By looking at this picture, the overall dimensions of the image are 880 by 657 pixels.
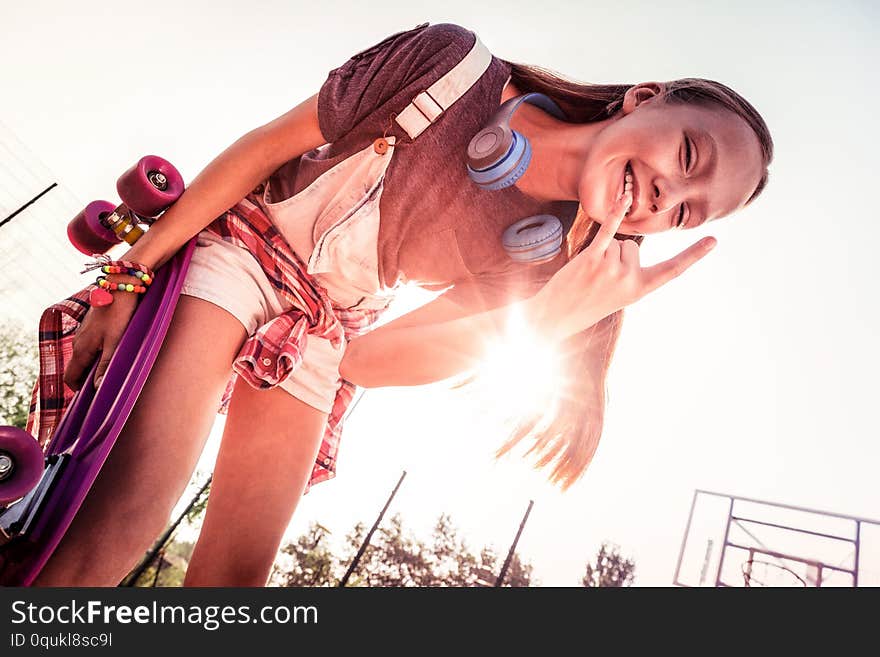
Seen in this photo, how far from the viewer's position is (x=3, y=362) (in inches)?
582

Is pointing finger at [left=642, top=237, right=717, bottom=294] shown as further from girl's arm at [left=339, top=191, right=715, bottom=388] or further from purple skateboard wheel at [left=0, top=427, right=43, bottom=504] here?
purple skateboard wheel at [left=0, top=427, right=43, bottom=504]

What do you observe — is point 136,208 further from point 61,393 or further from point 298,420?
point 298,420

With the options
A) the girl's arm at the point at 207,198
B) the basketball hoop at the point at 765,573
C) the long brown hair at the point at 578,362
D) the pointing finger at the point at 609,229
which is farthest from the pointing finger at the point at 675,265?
the basketball hoop at the point at 765,573

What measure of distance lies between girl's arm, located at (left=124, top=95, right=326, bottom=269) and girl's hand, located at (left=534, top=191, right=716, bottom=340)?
65 centimetres

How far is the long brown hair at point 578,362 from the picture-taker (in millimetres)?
1520

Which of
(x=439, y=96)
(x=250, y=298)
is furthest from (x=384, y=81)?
(x=250, y=298)

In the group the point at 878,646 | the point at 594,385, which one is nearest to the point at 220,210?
the point at 594,385

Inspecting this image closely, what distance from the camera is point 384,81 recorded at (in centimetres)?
124

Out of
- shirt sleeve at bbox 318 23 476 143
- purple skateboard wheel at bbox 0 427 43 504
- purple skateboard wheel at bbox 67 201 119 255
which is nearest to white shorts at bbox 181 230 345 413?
purple skateboard wheel at bbox 67 201 119 255

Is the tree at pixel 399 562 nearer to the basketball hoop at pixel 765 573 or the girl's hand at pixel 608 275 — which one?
the basketball hoop at pixel 765 573

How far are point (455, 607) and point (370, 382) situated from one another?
0.64 meters

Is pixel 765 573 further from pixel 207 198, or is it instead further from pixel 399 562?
pixel 399 562

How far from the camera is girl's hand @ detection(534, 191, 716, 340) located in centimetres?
111

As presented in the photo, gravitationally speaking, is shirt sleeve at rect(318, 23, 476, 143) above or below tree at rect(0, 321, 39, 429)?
below
